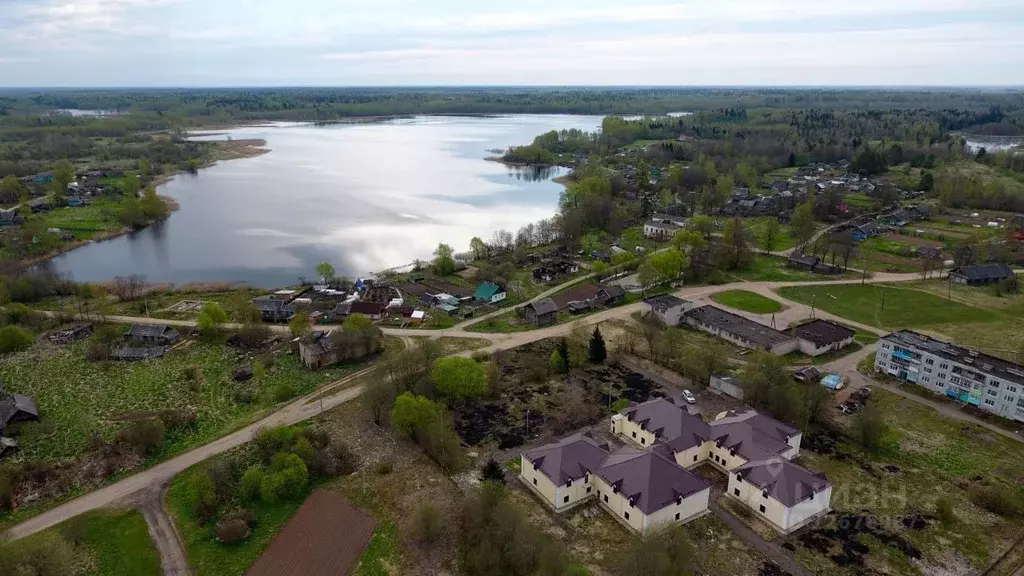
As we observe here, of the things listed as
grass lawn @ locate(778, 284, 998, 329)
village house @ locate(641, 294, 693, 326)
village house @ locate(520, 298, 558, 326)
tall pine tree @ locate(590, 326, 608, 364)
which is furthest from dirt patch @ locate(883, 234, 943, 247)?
tall pine tree @ locate(590, 326, 608, 364)

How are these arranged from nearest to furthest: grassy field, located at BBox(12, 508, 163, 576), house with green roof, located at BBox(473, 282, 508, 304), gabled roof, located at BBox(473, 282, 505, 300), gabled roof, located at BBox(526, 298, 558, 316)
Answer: grassy field, located at BBox(12, 508, 163, 576)
gabled roof, located at BBox(526, 298, 558, 316)
house with green roof, located at BBox(473, 282, 508, 304)
gabled roof, located at BBox(473, 282, 505, 300)

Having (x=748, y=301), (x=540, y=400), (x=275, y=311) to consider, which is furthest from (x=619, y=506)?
(x=275, y=311)

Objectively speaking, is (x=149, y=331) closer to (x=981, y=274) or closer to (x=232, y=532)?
(x=232, y=532)

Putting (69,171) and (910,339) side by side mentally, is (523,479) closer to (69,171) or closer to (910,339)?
(910,339)

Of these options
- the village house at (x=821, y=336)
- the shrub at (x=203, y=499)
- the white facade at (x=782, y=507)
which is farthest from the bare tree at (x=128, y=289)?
the village house at (x=821, y=336)

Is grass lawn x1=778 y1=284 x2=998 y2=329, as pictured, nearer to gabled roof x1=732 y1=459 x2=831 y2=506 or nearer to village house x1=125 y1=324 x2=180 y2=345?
gabled roof x1=732 y1=459 x2=831 y2=506

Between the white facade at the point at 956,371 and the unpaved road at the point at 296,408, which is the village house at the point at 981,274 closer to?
the unpaved road at the point at 296,408
